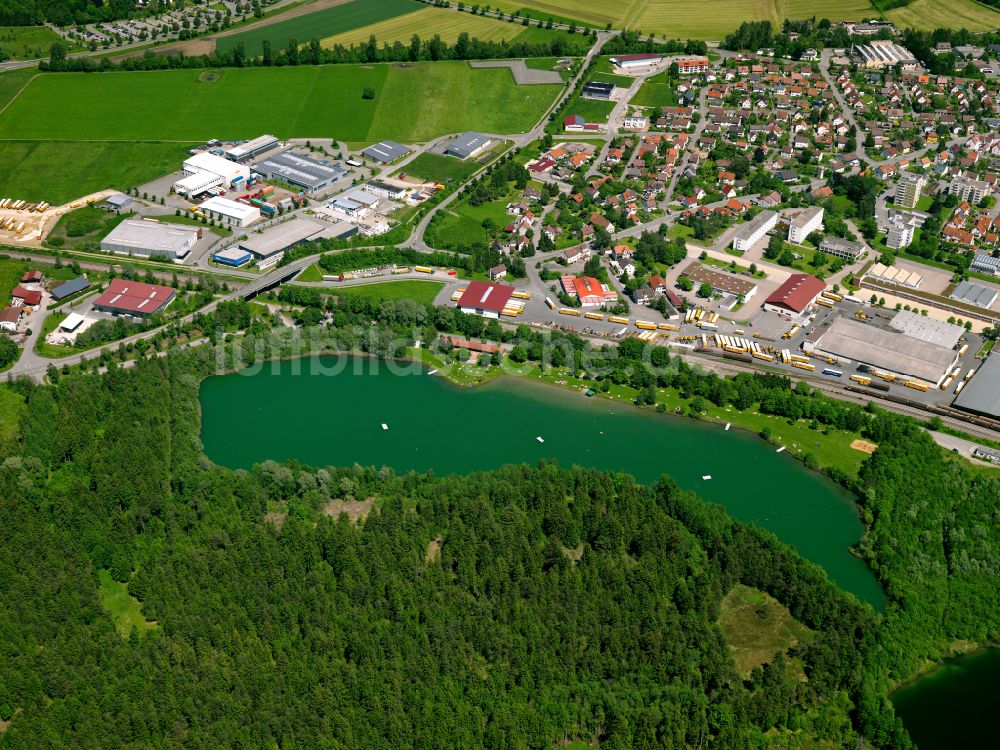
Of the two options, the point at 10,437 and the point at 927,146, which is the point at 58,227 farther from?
the point at 927,146

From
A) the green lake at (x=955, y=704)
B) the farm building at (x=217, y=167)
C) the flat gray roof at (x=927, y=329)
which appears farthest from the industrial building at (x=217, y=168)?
the green lake at (x=955, y=704)

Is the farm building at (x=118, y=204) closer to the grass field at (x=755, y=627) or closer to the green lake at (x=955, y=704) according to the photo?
the grass field at (x=755, y=627)

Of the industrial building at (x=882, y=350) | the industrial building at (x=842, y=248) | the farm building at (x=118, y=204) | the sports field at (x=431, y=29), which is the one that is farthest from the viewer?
the sports field at (x=431, y=29)

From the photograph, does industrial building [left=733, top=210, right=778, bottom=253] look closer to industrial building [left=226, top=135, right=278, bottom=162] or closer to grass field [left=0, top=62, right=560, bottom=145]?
grass field [left=0, top=62, right=560, bottom=145]

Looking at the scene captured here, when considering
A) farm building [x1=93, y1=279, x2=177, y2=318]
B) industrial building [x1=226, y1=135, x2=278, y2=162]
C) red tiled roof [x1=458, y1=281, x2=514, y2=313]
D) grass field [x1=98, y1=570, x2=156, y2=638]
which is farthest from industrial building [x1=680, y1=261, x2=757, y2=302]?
grass field [x1=98, y1=570, x2=156, y2=638]

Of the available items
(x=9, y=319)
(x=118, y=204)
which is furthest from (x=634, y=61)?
(x=9, y=319)
